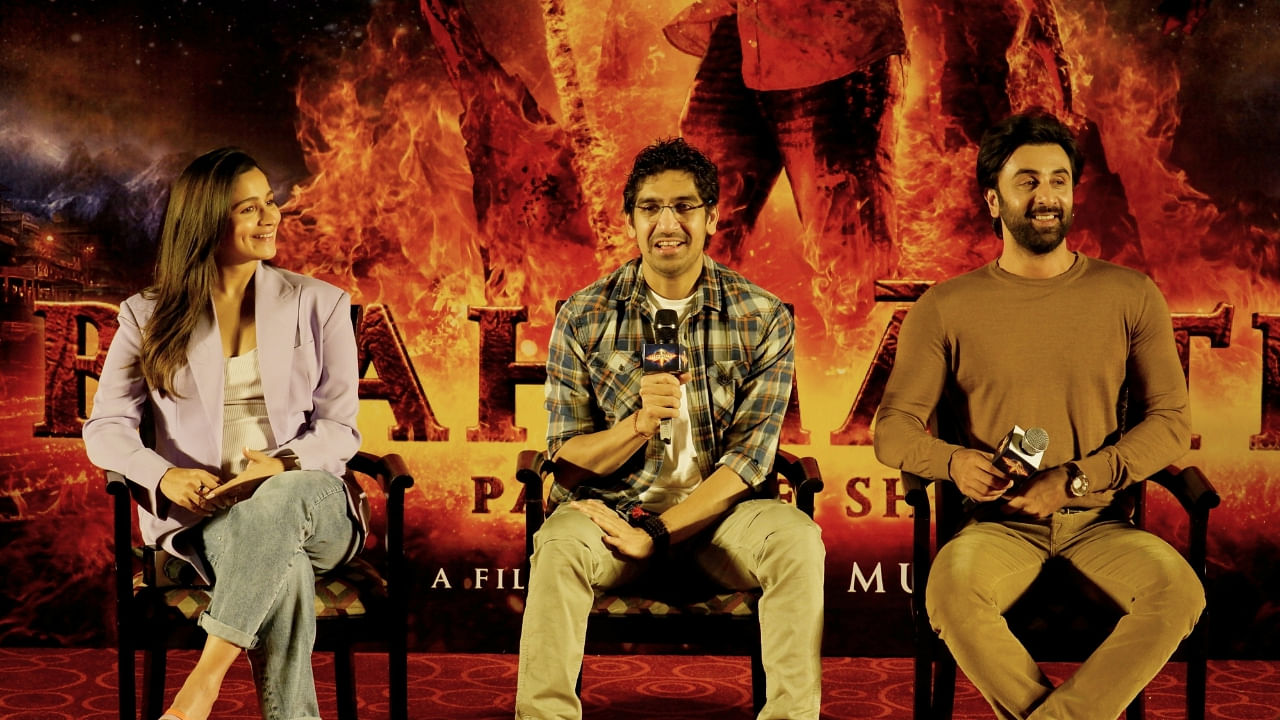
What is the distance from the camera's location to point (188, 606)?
3.06 m

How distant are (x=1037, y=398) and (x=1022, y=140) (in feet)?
2.24

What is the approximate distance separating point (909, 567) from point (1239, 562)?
114 cm

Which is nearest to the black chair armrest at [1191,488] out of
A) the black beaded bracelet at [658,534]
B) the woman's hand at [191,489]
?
the black beaded bracelet at [658,534]

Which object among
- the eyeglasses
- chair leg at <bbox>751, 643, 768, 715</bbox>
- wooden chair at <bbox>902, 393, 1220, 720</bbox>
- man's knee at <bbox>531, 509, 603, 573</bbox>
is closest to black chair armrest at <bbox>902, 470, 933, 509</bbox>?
wooden chair at <bbox>902, 393, 1220, 720</bbox>

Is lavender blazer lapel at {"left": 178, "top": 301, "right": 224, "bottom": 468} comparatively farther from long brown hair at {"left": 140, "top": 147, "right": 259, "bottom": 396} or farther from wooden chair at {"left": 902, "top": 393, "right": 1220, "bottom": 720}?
wooden chair at {"left": 902, "top": 393, "right": 1220, "bottom": 720}

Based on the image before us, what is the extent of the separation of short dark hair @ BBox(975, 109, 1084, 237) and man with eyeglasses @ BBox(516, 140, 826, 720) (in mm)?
684

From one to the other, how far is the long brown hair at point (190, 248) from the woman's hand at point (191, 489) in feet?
0.84

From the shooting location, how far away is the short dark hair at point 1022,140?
3.34 meters

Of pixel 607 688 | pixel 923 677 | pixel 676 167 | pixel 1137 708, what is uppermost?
pixel 676 167

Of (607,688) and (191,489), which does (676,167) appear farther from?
(607,688)

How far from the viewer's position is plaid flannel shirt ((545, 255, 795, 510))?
3.32m

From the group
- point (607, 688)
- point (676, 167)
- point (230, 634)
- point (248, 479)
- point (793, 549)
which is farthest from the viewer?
point (607, 688)

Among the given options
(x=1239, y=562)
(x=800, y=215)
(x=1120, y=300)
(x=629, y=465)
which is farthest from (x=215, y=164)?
(x=1239, y=562)

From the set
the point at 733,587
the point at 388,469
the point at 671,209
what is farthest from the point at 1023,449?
the point at 388,469
